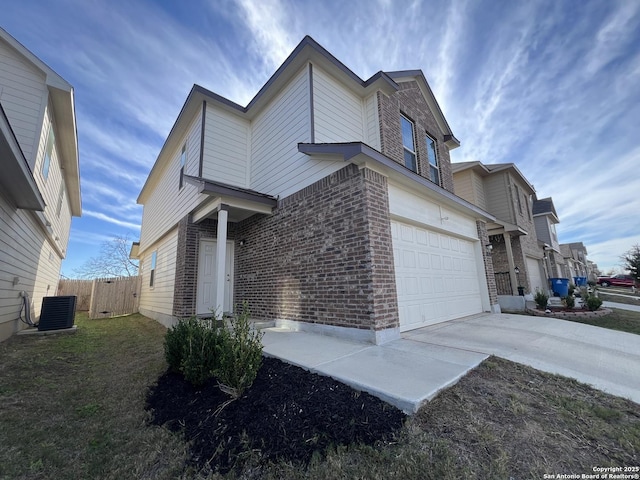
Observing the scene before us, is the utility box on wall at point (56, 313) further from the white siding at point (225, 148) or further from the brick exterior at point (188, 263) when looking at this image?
the white siding at point (225, 148)

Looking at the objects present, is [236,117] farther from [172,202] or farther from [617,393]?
[617,393]

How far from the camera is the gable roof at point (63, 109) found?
6586 millimetres

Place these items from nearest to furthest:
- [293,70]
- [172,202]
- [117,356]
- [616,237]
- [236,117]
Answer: [117,356], [293,70], [236,117], [172,202], [616,237]

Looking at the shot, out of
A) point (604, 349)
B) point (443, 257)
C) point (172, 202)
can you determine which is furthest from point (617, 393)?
point (172, 202)

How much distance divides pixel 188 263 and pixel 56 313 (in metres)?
4.19

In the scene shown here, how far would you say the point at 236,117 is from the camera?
28.7ft

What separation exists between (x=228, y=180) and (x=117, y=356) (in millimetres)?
5203

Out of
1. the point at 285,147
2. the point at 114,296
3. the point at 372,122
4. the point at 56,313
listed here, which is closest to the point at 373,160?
the point at 285,147

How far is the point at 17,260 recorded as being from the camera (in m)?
6.71

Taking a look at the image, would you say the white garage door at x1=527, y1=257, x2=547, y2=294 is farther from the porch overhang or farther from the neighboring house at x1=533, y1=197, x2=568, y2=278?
the porch overhang

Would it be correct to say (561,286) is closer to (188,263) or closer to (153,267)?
(188,263)

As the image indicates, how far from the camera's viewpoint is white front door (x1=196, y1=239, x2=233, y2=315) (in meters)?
7.67

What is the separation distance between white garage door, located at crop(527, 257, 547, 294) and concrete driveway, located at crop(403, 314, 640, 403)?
8.45m

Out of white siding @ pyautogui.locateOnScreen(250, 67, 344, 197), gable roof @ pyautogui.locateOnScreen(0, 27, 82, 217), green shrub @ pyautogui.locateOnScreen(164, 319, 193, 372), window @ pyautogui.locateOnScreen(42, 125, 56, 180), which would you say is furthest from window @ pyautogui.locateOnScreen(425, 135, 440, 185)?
window @ pyautogui.locateOnScreen(42, 125, 56, 180)
